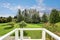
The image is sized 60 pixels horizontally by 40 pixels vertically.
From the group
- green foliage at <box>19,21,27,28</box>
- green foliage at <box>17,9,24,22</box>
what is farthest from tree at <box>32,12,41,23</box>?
green foliage at <box>17,9,24,22</box>

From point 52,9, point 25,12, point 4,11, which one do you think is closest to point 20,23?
point 25,12

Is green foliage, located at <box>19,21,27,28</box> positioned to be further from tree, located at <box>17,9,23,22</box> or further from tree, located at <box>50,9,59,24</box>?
tree, located at <box>50,9,59,24</box>

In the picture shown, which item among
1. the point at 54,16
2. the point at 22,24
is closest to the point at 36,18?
the point at 22,24

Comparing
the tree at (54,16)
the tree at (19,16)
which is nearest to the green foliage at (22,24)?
the tree at (19,16)

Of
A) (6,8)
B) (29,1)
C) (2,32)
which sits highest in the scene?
(29,1)

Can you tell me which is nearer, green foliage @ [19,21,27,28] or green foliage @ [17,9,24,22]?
green foliage @ [17,9,24,22]

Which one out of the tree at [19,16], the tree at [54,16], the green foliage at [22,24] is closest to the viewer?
the tree at [54,16]

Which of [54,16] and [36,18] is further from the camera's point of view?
[36,18]

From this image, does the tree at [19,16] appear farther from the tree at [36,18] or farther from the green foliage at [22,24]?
the tree at [36,18]

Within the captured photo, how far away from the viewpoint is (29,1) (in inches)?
231

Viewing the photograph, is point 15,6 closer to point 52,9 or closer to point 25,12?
point 25,12

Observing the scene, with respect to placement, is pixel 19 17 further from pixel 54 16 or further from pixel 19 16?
pixel 54 16

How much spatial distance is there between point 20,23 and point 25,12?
70 centimetres

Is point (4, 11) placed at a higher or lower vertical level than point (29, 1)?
lower
